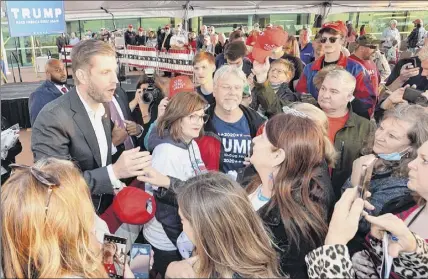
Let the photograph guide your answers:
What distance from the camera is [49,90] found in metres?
Answer: 3.96

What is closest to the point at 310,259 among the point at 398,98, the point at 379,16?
the point at 398,98

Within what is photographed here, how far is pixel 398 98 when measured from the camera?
110 inches

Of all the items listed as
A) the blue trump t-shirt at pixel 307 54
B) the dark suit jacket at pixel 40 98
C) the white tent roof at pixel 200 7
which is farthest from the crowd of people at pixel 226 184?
the white tent roof at pixel 200 7

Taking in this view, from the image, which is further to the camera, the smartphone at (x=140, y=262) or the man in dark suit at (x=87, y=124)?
the man in dark suit at (x=87, y=124)

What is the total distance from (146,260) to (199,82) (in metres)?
2.31

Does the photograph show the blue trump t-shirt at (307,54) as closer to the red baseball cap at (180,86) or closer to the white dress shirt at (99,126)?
the red baseball cap at (180,86)

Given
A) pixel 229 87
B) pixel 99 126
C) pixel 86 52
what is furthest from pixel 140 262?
pixel 229 87

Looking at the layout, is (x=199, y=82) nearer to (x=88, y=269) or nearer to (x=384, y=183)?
(x=384, y=183)

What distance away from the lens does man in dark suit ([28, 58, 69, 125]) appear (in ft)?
12.1

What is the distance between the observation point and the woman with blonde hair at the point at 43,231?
1.14 metres

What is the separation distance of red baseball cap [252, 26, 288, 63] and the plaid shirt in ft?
1.73

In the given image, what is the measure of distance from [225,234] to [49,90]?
341 centimetres

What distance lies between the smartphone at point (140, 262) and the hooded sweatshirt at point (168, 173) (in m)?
0.51

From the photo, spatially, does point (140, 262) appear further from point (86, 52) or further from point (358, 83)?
point (358, 83)
